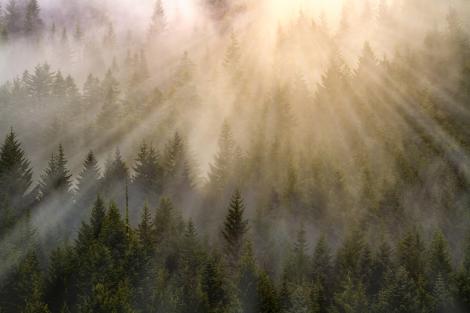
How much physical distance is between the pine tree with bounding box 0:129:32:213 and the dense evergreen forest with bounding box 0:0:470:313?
212 millimetres

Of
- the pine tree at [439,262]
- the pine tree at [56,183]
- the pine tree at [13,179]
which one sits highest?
the pine tree at [13,179]

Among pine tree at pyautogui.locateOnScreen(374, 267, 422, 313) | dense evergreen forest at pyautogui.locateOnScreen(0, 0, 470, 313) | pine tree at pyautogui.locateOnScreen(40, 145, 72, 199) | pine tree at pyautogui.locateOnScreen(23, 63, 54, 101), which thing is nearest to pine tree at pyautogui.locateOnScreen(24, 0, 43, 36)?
dense evergreen forest at pyautogui.locateOnScreen(0, 0, 470, 313)

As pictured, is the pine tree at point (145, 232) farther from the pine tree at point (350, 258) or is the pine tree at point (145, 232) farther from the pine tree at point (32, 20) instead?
the pine tree at point (32, 20)

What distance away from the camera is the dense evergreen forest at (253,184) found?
6250 cm

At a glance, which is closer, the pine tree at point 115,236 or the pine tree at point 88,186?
the pine tree at point 115,236

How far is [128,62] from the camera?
171250 mm

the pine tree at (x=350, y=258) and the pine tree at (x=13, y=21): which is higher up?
the pine tree at (x=13, y=21)

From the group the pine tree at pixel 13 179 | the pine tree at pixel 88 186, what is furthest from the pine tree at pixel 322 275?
the pine tree at pixel 13 179

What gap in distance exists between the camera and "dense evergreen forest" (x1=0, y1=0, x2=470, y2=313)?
62500mm

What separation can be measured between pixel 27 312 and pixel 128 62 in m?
124

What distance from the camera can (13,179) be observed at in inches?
3103

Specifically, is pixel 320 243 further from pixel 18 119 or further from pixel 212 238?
pixel 18 119

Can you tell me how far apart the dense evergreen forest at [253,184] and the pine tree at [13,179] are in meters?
0.21

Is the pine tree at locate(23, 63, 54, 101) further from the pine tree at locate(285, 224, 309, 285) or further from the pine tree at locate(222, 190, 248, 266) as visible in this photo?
the pine tree at locate(285, 224, 309, 285)
